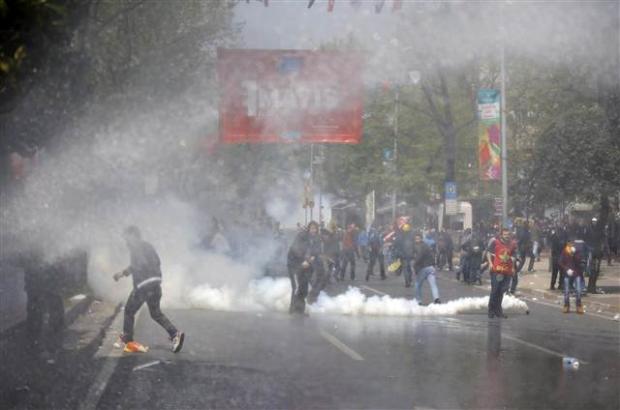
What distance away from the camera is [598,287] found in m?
23.8

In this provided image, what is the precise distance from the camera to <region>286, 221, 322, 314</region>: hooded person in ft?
54.9

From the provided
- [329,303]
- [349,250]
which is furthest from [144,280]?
[349,250]

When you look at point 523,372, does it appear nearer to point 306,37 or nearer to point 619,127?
point 306,37

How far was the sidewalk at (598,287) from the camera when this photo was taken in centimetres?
1939

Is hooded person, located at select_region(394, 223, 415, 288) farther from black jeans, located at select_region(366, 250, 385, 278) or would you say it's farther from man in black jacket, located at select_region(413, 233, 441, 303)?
man in black jacket, located at select_region(413, 233, 441, 303)

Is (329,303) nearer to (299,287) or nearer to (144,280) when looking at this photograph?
(299,287)

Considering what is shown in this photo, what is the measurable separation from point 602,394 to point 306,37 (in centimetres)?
679

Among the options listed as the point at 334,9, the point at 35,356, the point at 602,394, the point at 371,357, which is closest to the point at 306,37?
the point at 334,9

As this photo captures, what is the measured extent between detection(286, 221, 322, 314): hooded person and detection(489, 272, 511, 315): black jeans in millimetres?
3183

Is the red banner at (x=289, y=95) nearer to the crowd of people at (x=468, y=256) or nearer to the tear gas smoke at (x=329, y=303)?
the crowd of people at (x=468, y=256)

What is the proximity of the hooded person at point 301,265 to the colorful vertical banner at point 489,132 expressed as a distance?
10.9 metres

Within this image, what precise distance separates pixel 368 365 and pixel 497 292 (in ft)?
20.4

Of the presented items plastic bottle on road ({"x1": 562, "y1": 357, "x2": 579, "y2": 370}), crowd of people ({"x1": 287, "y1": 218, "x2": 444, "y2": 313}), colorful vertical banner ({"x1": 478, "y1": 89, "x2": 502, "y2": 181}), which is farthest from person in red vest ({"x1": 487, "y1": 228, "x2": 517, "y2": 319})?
colorful vertical banner ({"x1": 478, "y1": 89, "x2": 502, "y2": 181})

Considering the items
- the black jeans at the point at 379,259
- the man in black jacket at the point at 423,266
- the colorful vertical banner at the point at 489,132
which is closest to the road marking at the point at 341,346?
the man in black jacket at the point at 423,266
